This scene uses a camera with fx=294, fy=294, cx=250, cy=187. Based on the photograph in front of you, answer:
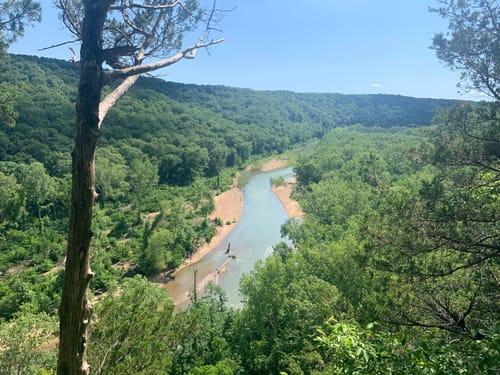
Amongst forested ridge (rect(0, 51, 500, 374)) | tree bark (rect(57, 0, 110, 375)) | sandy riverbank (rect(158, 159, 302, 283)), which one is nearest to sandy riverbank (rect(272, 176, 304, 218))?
sandy riverbank (rect(158, 159, 302, 283))

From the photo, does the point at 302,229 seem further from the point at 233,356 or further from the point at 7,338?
the point at 7,338

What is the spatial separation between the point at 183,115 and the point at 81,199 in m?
84.7

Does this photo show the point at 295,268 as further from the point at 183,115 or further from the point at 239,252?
the point at 183,115

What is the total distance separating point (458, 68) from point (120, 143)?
53393 millimetres

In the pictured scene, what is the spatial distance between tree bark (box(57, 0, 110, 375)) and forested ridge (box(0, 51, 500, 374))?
6.21 ft

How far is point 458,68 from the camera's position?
625 centimetres

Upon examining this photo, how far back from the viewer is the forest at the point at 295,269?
5.40 m

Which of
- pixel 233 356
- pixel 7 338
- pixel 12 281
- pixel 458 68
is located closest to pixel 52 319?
pixel 7 338

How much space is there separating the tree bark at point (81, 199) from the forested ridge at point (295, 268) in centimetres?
189

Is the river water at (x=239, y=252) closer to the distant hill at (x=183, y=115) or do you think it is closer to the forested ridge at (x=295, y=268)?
the forested ridge at (x=295, y=268)

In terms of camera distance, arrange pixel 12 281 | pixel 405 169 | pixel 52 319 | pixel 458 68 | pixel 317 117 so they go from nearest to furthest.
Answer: pixel 458 68 < pixel 52 319 < pixel 12 281 < pixel 405 169 < pixel 317 117

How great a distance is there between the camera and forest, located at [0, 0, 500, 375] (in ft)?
17.7

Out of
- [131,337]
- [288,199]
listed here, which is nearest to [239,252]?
[288,199]

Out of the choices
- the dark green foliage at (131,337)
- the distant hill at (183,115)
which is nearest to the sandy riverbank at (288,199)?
the distant hill at (183,115)
